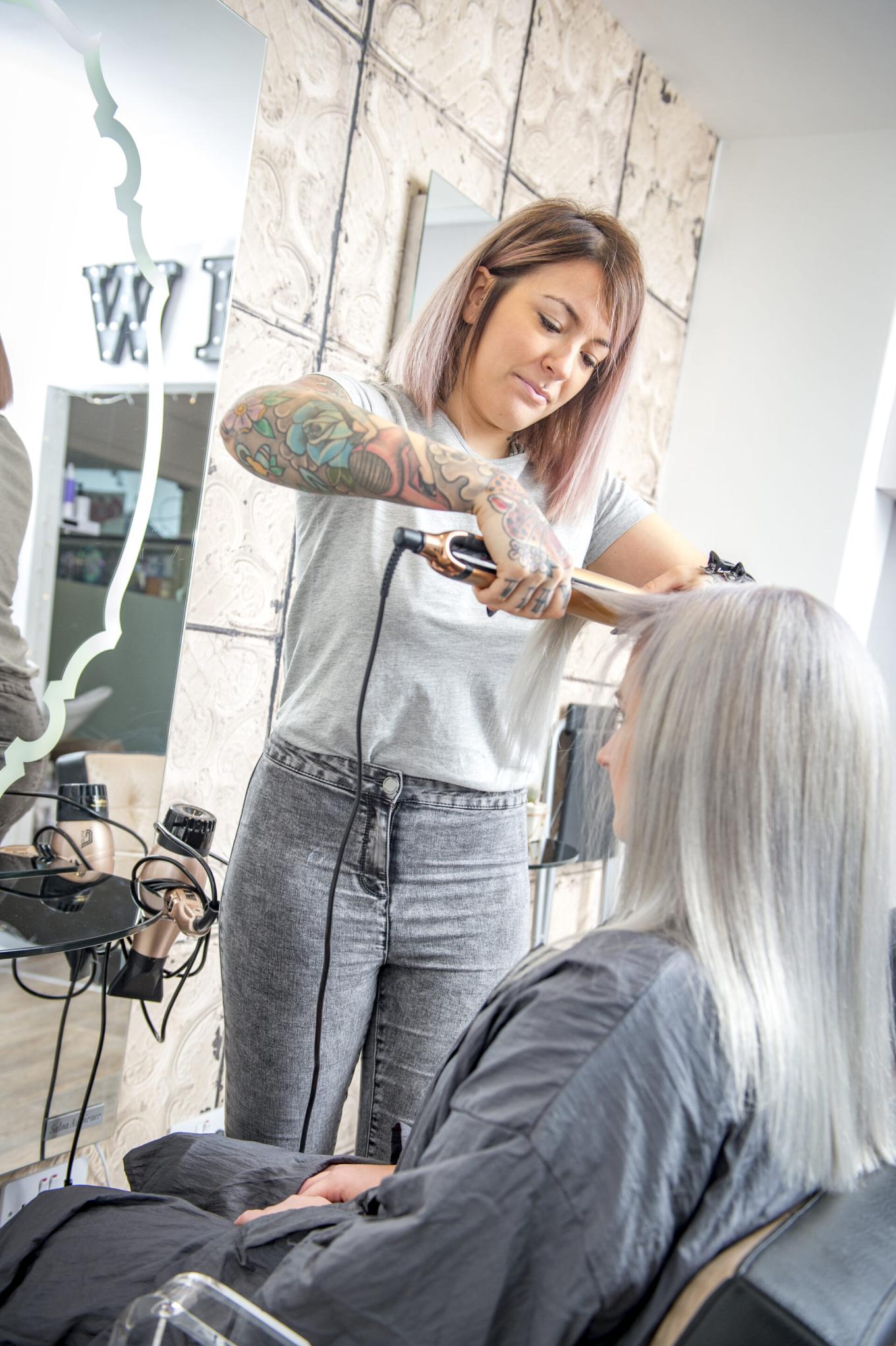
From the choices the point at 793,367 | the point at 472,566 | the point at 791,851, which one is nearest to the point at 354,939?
the point at 472,566

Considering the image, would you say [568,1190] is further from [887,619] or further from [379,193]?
[887,619]

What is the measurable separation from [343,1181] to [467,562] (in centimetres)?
63

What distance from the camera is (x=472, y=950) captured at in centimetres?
125

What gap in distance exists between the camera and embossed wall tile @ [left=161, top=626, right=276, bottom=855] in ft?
5.90

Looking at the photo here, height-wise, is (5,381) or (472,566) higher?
(5,381)

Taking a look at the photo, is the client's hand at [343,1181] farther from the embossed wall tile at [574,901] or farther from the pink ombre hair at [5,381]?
the embossed wall tile at [574,901]

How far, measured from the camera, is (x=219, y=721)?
6.17 ft

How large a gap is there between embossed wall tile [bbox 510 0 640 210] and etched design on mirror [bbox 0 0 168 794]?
117cm

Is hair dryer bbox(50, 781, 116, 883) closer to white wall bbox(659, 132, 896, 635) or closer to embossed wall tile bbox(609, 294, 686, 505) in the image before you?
embossed wall tile bbox(609, 294, 686, 505)

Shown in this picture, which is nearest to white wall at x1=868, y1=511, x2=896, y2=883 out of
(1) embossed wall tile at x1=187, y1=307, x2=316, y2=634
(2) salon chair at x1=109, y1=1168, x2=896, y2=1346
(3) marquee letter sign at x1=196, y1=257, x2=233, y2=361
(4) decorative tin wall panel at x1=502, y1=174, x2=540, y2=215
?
(4) decorative tin wall panel at x1=502, y1=174, x2=540, y2=215

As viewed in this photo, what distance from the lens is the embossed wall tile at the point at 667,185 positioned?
2.87 metres

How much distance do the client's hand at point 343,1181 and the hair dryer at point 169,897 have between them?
0.50m

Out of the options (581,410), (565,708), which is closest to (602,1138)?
(581,410)

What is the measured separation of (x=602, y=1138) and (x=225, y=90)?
161 cm
